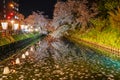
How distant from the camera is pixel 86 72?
20.4 m

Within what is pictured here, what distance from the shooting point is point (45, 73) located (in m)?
20.0

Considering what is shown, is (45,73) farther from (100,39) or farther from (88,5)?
(88,5)

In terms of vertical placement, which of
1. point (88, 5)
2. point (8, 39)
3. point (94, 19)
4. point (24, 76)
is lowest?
point (24, 76)

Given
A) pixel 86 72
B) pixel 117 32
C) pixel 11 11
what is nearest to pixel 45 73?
pixel 86 72

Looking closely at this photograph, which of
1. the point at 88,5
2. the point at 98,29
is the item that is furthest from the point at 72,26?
the point at 98,29

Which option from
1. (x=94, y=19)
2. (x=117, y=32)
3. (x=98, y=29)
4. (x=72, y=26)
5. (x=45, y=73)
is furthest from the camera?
(x=72, y=26)

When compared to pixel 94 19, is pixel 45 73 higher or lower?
lower

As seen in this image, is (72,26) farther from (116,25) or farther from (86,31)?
(116,25)

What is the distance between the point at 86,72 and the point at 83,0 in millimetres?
49117

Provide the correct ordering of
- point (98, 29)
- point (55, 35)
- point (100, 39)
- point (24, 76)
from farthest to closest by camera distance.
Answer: point (55, 35)
point (98, 29)
point (100, 39)
point (24, 76)

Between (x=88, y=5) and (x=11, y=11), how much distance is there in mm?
80630

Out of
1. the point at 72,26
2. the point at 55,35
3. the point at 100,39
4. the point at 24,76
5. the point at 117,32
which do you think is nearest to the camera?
the point at 24,76

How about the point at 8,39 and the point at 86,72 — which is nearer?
the point at 86,72

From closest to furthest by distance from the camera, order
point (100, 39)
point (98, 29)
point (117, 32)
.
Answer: point (117, 32) → point (100, 39) → point (98, 29)
